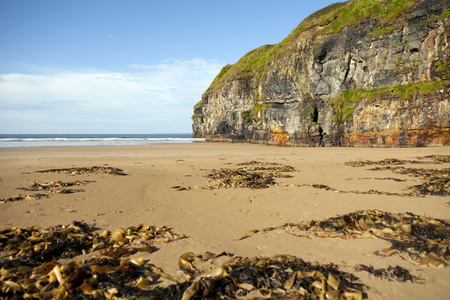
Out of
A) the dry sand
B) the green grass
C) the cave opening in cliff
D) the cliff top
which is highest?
the cliff top

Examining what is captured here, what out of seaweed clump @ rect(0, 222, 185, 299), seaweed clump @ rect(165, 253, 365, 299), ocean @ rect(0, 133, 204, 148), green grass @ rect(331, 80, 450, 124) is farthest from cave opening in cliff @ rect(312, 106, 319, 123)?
seaweed clump @ rect(165, 253, 365, 299)

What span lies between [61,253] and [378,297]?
11.3ft

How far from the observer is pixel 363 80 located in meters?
25.2

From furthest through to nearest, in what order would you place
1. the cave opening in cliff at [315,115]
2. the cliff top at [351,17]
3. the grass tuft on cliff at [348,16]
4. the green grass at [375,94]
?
the cave opening in cliff at [315,115], the grass tuft on cliff at [348,16], the cliff top at [351,17], the green grass at [375,94]

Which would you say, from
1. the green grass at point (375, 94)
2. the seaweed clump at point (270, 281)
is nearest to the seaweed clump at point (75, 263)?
the seaweed clump at point (270, 281)

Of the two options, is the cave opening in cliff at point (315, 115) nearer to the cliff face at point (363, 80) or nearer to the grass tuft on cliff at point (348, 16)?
the cliff face at point (363, 80)

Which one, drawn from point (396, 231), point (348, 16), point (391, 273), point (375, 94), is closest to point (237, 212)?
point (396, 231)

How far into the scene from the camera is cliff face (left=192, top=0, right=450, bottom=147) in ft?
66.2

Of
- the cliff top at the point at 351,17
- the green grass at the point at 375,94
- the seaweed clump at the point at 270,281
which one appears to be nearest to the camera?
the seaweed clump at the point at 270,281

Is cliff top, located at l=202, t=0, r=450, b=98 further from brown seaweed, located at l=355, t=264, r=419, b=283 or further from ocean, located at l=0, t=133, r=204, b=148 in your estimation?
brown seaweed, located at l=355, t=264, r=419, b=283

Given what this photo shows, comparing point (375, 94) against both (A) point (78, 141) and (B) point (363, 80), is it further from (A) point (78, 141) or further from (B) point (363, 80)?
(A) point (78, 141)

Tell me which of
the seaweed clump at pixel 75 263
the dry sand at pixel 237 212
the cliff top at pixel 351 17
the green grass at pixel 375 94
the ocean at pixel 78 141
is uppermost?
the cliff top at pixel 351 17

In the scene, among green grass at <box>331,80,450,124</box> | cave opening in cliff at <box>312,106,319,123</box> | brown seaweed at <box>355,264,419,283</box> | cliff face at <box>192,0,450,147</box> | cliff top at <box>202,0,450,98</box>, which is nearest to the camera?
brown seaweed at <box>355,264,419,283</box>

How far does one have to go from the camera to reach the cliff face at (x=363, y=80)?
20.2 meters
